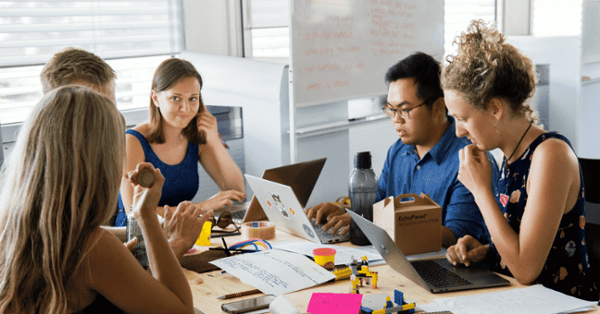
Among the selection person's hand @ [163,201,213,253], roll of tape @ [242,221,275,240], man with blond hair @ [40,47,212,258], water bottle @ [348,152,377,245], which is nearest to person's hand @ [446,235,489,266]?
water bottle @ [348,152,377,245]

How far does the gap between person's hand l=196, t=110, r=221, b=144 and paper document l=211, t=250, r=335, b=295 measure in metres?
1.12

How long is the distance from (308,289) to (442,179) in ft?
2.43

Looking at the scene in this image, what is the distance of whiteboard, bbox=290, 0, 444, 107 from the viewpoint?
3.10 meters

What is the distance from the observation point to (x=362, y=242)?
175cm

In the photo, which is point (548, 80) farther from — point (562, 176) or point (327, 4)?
point (562, 176)

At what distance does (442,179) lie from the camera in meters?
1.92

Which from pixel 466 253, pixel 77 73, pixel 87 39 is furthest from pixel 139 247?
pixel 87 39

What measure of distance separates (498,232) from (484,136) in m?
0.26

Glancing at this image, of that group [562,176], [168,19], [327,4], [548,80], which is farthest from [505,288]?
[548,80]

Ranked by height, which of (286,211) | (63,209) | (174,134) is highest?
(63,209)

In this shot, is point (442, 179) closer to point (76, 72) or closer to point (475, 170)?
point (475, 170)

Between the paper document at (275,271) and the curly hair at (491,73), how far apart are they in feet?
2.03

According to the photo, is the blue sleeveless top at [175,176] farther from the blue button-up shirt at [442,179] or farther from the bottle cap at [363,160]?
the bottle cap at [363,160]

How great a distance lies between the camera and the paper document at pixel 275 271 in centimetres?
141
